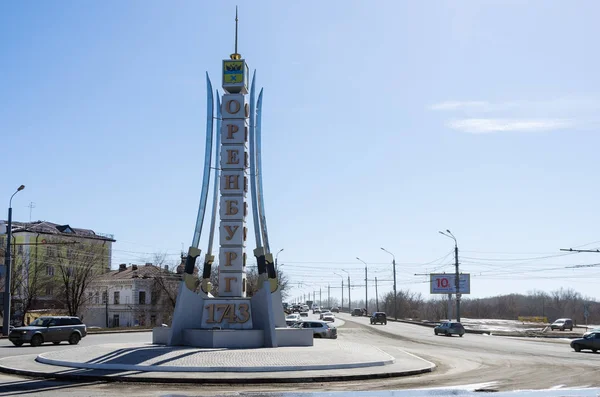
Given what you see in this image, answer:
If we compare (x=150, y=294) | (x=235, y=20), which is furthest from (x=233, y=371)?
(x=150, y=294)

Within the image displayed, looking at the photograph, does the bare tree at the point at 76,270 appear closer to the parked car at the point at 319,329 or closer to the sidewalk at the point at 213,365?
the parked car at the point at 319,329

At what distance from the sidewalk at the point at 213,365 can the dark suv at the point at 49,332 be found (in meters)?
9.10

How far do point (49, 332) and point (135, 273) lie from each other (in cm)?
5399

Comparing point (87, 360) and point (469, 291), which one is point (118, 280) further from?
point (87, 360)

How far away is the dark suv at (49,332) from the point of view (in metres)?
32.8

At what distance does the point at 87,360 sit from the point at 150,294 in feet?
212

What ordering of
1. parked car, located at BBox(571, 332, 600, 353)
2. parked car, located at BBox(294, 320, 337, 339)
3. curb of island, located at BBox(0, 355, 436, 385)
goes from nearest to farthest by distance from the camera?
curb of island, located at BBox(0, 355, 436, 385), parked car, located at BBox(571, 332, 600, 353), parked car, located at BBox(294, 320, 337, 339)

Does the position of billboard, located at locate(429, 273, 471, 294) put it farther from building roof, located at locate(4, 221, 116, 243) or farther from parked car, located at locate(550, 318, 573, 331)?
building roof, located at locate(4, 221, 116, 243)

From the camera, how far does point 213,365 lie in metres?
20.5

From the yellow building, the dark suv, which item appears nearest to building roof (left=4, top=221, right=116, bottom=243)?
the yellow building

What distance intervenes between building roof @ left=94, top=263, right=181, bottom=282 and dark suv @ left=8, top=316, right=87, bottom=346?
1867 inches

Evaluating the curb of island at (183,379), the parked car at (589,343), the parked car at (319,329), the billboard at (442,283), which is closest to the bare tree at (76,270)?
the parked car at (319,329)

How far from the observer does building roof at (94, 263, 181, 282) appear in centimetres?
8550

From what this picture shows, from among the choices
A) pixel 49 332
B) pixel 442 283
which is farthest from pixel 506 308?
pixel 49 332
